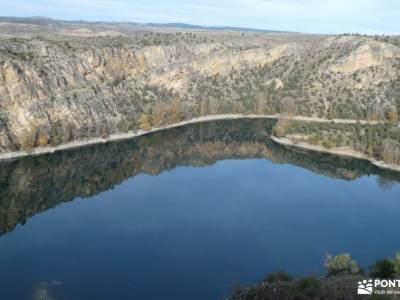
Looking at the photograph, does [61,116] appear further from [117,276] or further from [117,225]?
[117,276]

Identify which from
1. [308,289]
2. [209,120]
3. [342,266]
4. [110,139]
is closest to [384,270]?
[342,266]

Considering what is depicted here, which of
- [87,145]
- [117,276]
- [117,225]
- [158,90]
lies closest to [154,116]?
[158,90]

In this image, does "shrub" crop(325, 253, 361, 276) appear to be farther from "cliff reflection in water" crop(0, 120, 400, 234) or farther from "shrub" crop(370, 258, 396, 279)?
"cliff reflection in water" crop(0, 120, 400, 234)

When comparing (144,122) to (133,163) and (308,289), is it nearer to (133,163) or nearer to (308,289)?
(133,163)

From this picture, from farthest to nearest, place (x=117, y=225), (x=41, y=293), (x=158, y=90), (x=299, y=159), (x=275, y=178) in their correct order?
(x=158, y=90) < (x=299, y=159) < (x=275, y=178) < (x=117, y=225) < (x=41, y=293)

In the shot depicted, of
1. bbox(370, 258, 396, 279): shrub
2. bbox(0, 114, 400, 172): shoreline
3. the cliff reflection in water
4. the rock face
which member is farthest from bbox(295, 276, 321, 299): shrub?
the rock face
